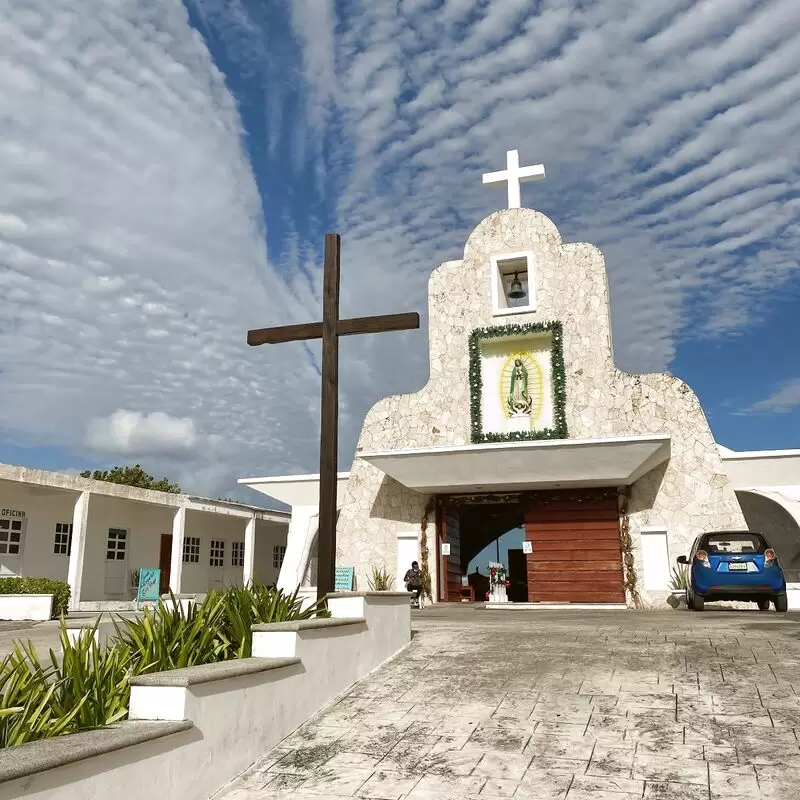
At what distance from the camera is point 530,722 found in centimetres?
584

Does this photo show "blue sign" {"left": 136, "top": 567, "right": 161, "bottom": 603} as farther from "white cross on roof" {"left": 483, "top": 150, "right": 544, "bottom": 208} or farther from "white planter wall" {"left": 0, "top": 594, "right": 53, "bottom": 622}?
"white cross on roof" {"left": 483, "top": 150, "right": 544, "bottom": 208}

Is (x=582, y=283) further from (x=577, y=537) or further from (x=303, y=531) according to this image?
(x=303, y=531)

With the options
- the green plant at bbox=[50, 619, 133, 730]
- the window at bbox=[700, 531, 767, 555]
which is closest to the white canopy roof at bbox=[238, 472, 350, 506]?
the window at bbox=[700, 531, 767, 555]

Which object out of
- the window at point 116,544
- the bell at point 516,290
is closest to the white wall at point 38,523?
the window at point 116,544

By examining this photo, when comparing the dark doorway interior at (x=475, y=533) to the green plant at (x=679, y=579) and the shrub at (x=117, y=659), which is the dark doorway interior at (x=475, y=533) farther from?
the shrub at (x=117, y=659)

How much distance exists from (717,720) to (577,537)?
13268mm

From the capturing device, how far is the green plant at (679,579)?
17.3 meters

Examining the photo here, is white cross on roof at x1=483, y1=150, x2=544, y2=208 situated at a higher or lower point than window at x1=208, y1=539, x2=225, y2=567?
higher

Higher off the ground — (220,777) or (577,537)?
(577,537)

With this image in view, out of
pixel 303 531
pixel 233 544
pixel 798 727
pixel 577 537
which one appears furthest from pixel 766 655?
pixel 233 544

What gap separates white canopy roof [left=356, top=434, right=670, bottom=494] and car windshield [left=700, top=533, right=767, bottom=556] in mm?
2800

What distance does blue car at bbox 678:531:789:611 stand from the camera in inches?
525

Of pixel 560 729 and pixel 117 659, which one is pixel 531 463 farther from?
pixel 117 659

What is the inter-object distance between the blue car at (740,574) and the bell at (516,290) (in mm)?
8914
